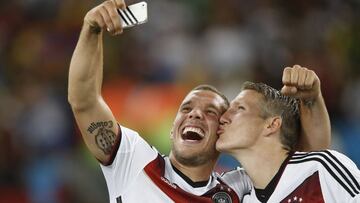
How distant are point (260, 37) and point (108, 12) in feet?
12.7

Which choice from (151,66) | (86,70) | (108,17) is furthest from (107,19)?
(151,66)

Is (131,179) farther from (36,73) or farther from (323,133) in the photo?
(36,73)

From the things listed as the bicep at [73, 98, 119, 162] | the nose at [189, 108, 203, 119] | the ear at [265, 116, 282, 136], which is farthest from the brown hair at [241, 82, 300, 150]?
the bicep at [73, 98, 119, 162]

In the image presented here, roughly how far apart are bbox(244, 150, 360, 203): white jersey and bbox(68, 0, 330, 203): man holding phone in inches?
10.9

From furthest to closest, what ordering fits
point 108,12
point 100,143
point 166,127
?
1. point 166,127
2. point 100,143
3. point 108,12

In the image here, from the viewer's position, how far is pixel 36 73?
277 inches


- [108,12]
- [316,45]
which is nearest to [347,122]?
[316,45]

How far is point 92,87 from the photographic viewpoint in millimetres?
3555

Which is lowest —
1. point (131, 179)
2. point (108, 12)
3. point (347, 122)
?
point (347, 122)

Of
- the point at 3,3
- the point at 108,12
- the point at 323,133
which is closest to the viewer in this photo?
the point at 108,12

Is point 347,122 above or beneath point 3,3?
beneath

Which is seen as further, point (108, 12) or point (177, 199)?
point (177, 199)

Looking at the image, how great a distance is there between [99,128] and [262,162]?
29.8 inches

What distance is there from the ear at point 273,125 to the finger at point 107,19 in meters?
0.96
